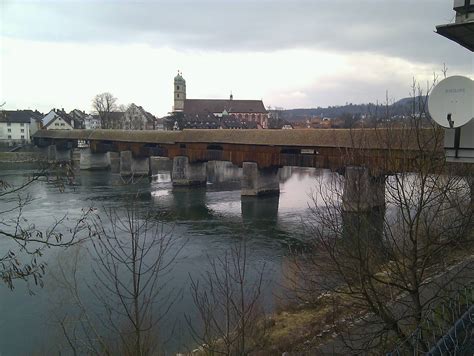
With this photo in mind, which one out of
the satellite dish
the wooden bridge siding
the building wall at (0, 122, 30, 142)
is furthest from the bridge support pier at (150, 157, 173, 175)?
the satellite dish

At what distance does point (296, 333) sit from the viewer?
22.3ft

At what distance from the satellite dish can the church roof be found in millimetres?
79457

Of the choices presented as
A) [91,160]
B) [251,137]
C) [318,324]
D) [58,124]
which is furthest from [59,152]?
[318,324]

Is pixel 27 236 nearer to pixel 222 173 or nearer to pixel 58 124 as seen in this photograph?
pixel 222 173

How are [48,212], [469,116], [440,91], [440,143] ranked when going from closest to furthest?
1. [469,116]
2. [440,91]
3. [440,143]
4. [48,212]

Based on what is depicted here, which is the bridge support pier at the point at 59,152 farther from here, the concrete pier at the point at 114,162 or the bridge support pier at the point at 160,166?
the bridge support pier at the point at 160,166

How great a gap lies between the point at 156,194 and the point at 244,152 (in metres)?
6.51

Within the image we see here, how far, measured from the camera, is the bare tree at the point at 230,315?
4.30m

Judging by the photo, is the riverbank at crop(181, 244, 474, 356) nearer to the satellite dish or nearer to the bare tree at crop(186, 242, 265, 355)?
the bare tree at crop(186, 242, 265, 355)

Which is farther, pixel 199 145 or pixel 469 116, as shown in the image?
pixel 199 145

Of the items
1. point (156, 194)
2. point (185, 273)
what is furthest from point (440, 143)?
point (156, 194)

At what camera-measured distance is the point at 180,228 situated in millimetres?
16438

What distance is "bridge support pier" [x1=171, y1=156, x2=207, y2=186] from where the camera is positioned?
28156 millimetres

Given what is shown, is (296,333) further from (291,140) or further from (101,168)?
(101,168)
